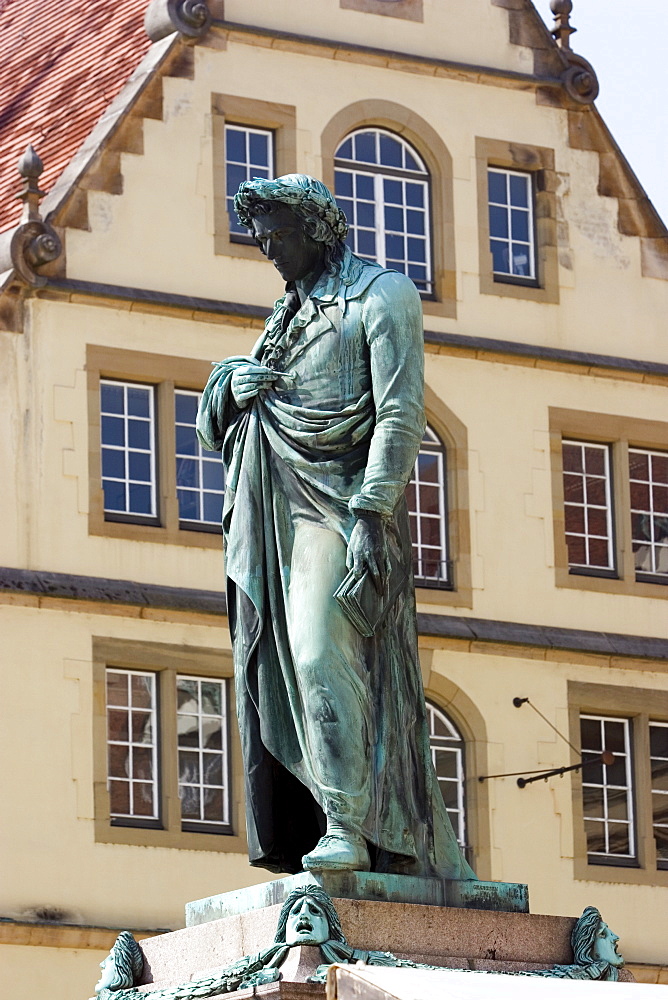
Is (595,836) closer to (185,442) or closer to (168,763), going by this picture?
(168,763)

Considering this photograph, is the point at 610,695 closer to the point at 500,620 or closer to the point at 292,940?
the point at 500,620

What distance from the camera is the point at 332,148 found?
2603 cm

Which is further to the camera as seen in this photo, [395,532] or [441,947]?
[395,532]

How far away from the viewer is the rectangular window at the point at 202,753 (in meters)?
24.4

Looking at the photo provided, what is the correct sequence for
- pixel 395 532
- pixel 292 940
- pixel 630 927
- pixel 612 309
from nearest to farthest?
1. pixel 292 940
2. pixel 395 532
3. pixel 630 927
4. pixel 612 309

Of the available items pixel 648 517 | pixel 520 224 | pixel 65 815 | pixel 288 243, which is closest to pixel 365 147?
pixel 520 224

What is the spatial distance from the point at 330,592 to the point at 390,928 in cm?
92

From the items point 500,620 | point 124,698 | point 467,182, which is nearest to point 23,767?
point 124,698

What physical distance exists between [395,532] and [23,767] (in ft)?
51.4

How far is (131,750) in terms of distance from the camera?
79.4ft

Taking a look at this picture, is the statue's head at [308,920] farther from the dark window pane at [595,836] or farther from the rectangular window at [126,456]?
the dark window pane at [595,836]

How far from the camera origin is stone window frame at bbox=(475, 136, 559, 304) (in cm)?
2694

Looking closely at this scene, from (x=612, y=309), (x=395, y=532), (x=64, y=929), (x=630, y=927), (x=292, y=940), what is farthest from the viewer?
(x=612, y=309)

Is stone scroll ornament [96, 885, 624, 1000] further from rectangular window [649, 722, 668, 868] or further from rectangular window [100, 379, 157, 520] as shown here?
rectangular window [649, 722, 668, 868]
